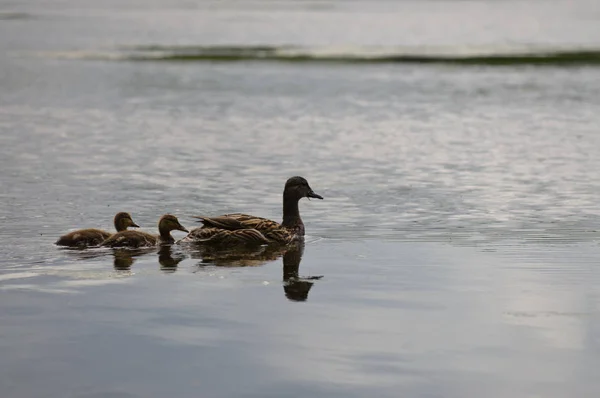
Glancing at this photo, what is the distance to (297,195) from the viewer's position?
13508mm

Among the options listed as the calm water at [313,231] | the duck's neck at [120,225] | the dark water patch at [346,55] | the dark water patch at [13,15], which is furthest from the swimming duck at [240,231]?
the dark water patch at [13,15]

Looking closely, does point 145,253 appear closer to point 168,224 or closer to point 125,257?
point 125,257

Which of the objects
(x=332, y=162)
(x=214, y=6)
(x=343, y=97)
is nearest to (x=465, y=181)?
(x=332, y=162)

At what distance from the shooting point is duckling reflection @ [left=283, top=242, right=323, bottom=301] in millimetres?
10086

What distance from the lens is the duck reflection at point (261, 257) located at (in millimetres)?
10836

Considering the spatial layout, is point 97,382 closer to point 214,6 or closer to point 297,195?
point 297,195

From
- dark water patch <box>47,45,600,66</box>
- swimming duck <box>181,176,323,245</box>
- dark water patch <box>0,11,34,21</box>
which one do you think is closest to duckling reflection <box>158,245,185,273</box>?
swimming duck <box>181,176,323,245</box>

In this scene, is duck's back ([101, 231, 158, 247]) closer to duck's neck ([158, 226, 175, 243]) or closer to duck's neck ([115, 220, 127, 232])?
duck's neck ([158, 226, 175, 243])

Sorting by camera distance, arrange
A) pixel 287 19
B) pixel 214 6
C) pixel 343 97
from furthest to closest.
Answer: pixel 214 6
pixel 287 19
pixel 343 97

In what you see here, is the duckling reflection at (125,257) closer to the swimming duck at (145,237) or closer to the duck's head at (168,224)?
the swimming duck at (145,237)

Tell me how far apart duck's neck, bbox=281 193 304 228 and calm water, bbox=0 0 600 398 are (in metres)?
0.24

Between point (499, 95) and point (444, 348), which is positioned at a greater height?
point (499, 95)

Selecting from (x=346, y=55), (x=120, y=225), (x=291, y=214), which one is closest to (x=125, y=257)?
(x=120, y=225)

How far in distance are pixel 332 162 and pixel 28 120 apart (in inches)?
309
